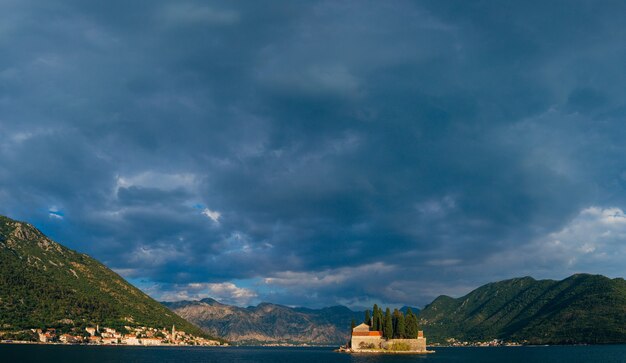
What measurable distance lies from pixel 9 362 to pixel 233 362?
6798 cm

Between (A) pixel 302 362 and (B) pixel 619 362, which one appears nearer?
(B) pixel 619 362

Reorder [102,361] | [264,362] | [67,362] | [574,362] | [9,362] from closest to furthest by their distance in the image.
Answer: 1. [9,362]
2. [67,362]
3. [102,361]
4. [574,362]
5. [264,362]

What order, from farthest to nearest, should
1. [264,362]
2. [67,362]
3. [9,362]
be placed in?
[264,362], [67,362], [9,362]

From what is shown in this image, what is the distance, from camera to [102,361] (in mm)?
134625

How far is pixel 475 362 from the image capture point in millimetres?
171375

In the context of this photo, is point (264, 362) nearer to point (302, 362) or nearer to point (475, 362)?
point (302, 362)

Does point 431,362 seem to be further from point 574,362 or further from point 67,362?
point 67,362

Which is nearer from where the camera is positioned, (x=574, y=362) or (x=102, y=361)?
(x=102, y=361)

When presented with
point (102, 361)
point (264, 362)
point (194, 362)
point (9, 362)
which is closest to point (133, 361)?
point (102, 361)

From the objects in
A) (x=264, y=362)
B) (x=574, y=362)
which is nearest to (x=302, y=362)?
(x=264, y=362)

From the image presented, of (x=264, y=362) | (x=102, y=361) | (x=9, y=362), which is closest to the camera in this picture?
(x=9, y=362)

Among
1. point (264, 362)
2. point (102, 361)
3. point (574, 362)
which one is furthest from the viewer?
point (264, 362)

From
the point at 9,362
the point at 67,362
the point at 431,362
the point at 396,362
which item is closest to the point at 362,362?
the point at 396,362

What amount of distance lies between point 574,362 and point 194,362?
123 meters
